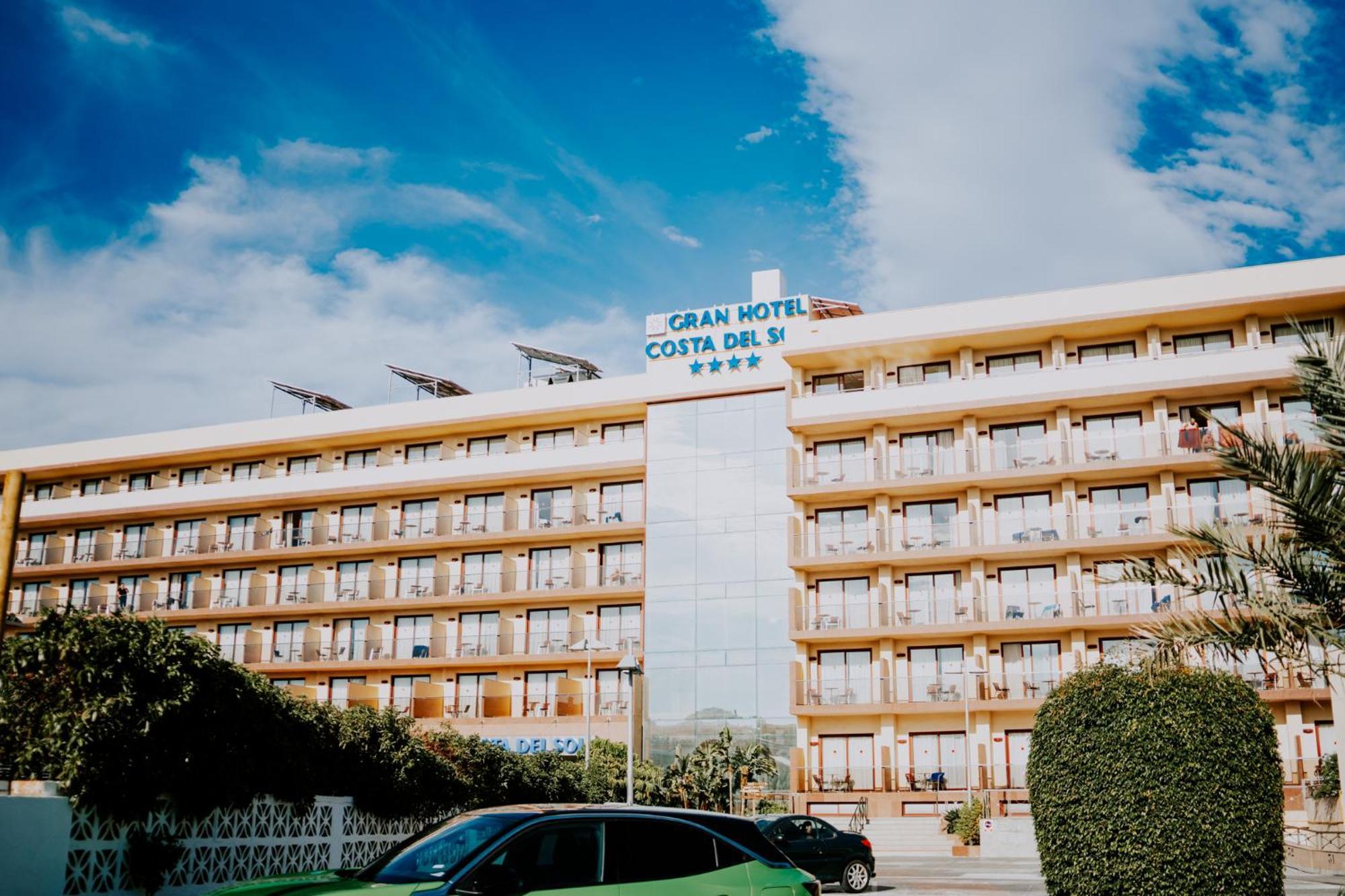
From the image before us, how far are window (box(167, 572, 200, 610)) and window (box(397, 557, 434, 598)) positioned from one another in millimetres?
10887

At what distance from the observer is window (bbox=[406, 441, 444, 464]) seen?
55.1 m

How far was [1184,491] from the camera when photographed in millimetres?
43094

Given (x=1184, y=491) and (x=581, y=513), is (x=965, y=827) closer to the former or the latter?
(x=1184, y=491)

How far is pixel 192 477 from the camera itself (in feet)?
197

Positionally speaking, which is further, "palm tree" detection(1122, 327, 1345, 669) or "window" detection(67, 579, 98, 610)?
"window" detection(67, 579, 98, 610)

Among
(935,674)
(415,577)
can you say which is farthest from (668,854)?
(415,577)

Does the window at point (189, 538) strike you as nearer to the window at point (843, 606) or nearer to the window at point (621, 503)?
the window at point (621, 503)

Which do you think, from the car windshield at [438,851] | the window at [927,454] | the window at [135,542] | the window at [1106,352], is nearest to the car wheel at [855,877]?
the car windshield at [438,851]

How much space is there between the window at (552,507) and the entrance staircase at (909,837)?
18.4 meters

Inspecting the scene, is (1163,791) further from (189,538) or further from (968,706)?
(189,538)

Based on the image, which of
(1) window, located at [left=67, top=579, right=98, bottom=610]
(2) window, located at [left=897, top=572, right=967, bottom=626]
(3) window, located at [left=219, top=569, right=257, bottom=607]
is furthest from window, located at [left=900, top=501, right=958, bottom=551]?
(1) window, located at [left=67, top=579, right=98, bottom=610]

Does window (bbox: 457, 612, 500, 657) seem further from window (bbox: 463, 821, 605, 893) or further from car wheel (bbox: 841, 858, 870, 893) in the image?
window (bbox: 463, 821, 605, 893)

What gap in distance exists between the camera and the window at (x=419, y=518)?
5369 cm

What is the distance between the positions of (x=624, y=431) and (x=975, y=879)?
1141 inches
